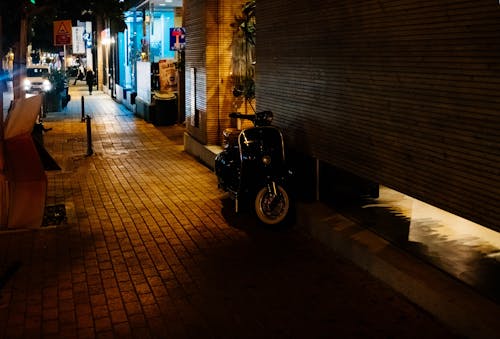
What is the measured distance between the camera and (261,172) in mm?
9062

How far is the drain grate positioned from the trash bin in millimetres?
11604

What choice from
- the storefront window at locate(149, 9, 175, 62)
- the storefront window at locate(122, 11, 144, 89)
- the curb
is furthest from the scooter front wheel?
the storefront window at locate(122, 11, 144, 89)

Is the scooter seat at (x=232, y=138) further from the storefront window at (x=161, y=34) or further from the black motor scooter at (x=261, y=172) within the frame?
the storefront window at (x=161, y=34)

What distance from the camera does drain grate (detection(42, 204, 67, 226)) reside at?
9375 mm

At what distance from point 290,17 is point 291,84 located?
997mm

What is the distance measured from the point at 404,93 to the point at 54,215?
5784 mm

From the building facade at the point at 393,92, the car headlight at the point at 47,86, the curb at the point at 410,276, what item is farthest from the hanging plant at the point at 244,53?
the car headlight at the point at 47,86

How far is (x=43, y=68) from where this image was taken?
3341 cm

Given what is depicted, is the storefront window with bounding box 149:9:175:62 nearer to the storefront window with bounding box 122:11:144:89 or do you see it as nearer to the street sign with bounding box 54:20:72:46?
the storefront window with bounding box 122:11:144:89

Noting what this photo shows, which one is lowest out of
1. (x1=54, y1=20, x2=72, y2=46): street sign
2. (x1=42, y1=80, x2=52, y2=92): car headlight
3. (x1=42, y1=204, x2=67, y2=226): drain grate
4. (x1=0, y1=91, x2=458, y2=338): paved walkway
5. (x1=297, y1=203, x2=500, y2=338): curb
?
(x1=0, y1=91, x2=458, y2=338): paved walkway

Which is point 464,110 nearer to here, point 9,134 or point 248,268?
point 248,268

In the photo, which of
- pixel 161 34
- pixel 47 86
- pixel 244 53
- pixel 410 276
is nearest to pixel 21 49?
pixel 244 53

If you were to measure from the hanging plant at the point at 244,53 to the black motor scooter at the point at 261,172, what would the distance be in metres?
4.09

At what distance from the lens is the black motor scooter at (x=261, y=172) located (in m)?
8.88
